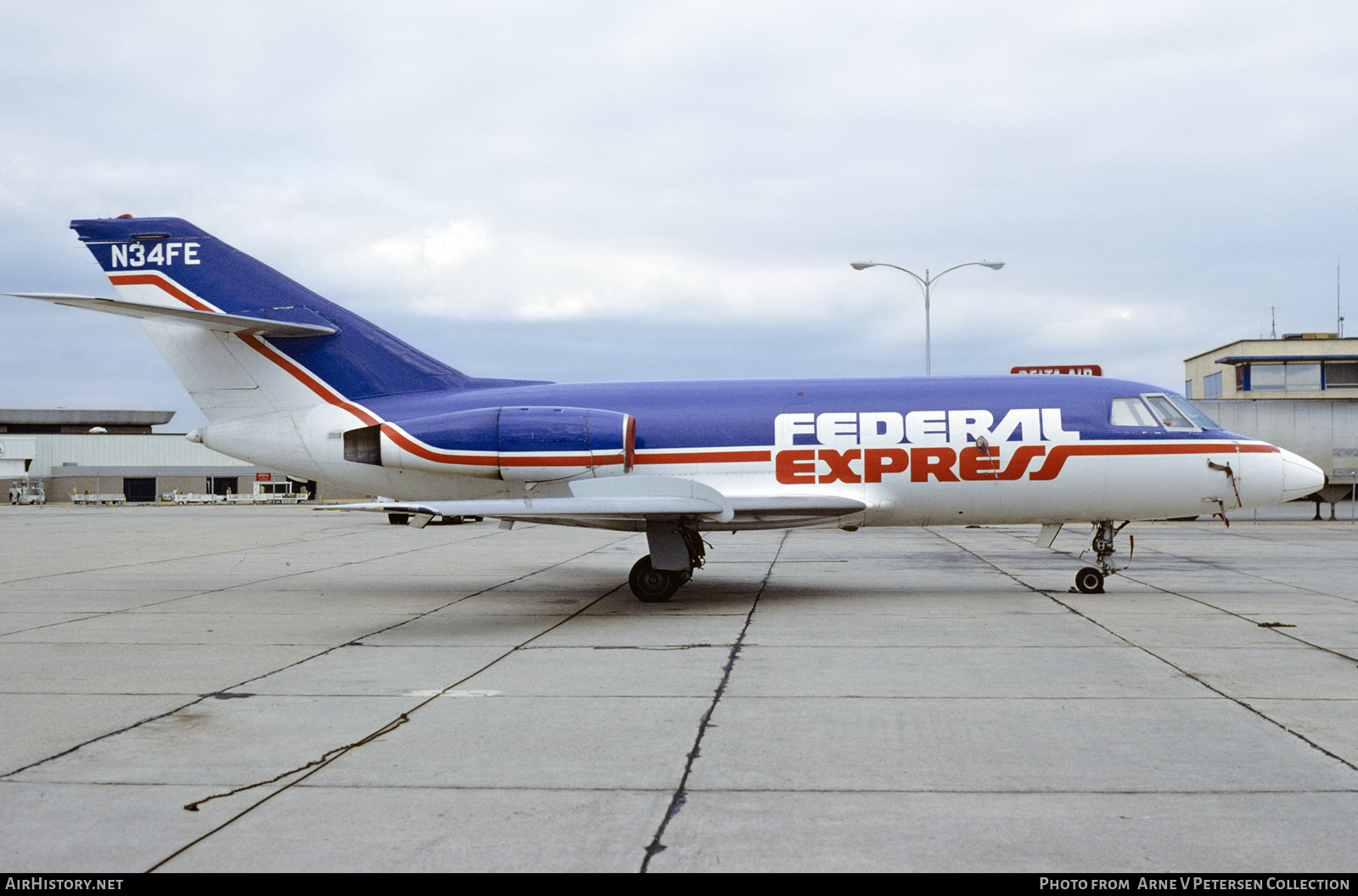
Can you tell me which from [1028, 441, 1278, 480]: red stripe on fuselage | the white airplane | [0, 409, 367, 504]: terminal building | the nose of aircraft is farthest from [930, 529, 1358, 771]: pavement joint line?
[0, 409, 367, 504]: terminal building

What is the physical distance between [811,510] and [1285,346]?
6995cm

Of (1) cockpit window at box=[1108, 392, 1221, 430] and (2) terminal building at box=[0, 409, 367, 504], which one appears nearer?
(1) cockpit window at box=[1108, 392, 1221, 430]

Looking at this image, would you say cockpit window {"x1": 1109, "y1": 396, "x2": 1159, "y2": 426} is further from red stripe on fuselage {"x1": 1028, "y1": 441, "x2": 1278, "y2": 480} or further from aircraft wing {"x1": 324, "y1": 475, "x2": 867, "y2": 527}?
aircraft wing {"x1": 324, "y1": 475, "x2": 867, "y2": 527}

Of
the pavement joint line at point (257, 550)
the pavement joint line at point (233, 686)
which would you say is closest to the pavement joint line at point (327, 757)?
the pavement joint line at point (233, 686)

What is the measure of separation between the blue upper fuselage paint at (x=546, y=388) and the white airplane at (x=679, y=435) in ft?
0.09

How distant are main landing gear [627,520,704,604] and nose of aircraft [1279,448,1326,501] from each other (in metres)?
8.39

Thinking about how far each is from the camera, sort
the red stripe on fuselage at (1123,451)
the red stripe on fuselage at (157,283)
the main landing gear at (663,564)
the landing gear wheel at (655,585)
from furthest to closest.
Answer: the red stripe on fuselage at (157,283)
the red stripe on fuselage at (1123,451)
the landing gear wheel at (655,585)
the main landing gear at (663,564)

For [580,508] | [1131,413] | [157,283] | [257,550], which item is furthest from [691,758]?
[257,550]

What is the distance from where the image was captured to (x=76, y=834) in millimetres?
5219

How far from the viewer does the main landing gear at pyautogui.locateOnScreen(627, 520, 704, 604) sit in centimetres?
1421

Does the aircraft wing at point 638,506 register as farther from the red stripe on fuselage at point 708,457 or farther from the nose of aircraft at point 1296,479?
the nose of aircraft at point 1296,479

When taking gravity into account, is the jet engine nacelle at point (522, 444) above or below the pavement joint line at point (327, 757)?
above

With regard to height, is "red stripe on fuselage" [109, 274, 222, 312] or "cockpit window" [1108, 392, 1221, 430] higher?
"red stripe on fuselage" [109, 274, 222, 312]

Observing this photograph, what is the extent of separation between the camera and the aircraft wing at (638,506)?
42.2 ft
